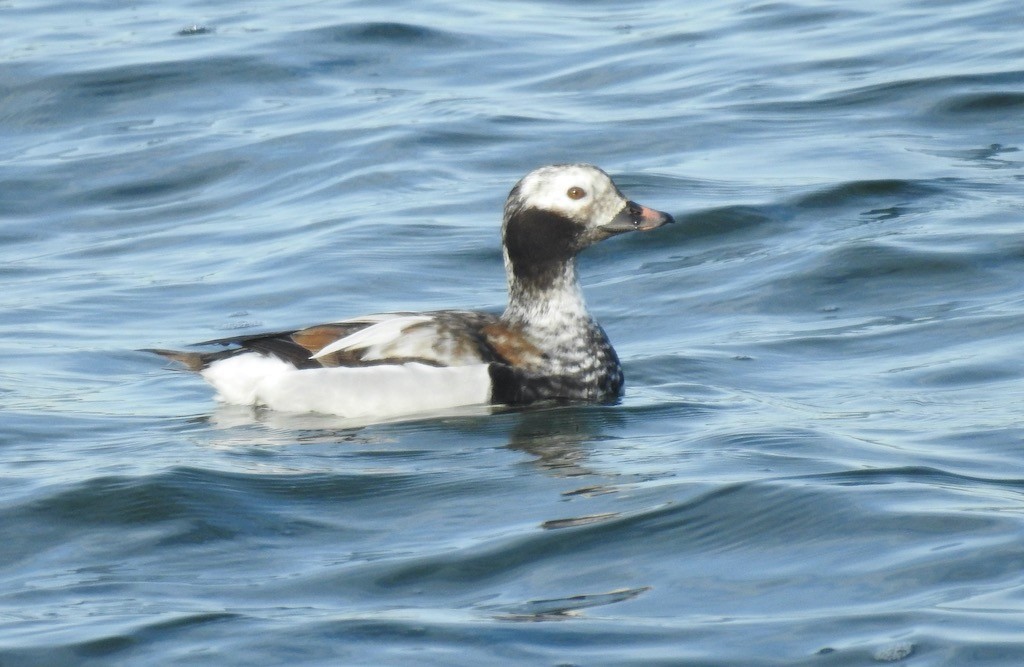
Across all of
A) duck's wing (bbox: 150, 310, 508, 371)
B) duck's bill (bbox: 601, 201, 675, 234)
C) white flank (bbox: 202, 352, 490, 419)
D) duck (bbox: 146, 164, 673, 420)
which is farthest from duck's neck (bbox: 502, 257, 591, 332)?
white flank (bbox: 202, 352, 490, 419)

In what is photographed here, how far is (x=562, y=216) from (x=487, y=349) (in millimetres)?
780

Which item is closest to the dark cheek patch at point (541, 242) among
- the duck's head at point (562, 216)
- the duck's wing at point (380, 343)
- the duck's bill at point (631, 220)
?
the duck's head at point (562, 216)

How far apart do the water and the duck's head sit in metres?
0.80

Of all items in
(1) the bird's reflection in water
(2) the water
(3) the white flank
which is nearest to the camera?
(2) the water

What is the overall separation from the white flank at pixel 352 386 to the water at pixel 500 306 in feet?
0.56

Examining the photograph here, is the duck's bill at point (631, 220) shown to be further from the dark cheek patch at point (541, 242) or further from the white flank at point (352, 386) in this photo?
the white flank at point (352, 386)

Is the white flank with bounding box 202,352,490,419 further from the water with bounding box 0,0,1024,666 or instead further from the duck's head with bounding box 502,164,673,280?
the duck's head with bounding box 502,164,673,280

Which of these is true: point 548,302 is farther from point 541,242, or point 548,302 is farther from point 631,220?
point 631,220

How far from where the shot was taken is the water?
6070mm

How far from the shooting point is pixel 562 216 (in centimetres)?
948

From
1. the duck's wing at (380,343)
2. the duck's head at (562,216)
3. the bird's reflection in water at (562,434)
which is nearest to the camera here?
the bird's reflection in water at (562,434)

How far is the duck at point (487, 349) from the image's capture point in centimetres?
907

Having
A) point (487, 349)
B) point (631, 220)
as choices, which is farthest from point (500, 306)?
point (487, 349)

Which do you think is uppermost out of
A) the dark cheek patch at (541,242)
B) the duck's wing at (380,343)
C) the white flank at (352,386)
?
the dark cheek patch at (541,242)
